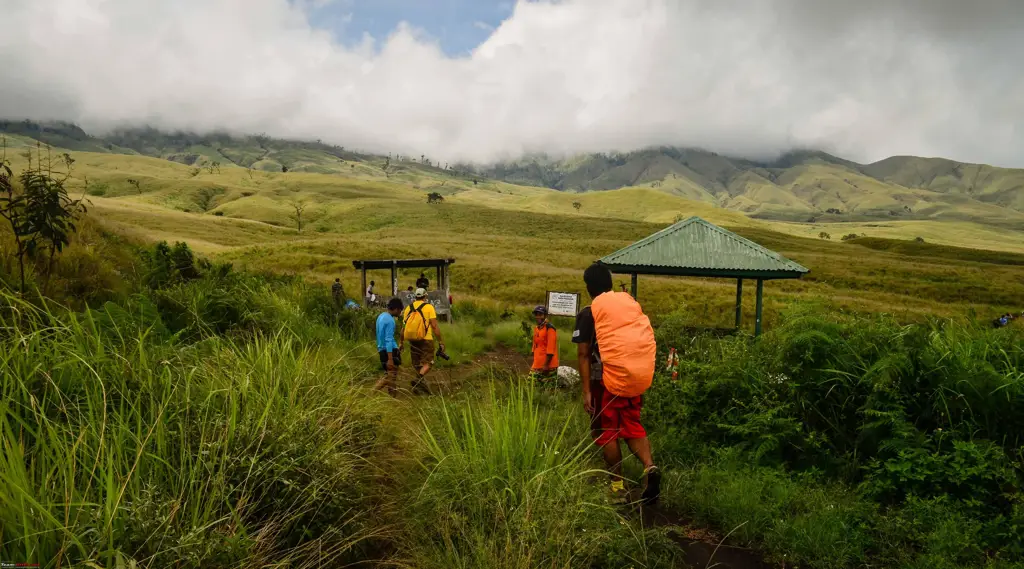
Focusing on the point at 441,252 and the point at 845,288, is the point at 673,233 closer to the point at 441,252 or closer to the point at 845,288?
the point at 845,288

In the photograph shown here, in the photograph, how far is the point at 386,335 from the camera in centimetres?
832

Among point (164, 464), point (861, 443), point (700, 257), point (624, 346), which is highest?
point (700, 257)

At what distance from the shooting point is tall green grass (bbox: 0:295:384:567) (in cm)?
218

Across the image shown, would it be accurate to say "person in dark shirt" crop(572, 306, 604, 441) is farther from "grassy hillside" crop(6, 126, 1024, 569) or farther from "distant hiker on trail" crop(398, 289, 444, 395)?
"distant hiker on trail" crop(398, 289, 444, 395)

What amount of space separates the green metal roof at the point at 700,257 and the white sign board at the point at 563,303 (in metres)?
1.27

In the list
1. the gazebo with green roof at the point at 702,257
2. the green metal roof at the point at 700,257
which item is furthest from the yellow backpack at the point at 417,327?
the green metal roof at the point at 700,257

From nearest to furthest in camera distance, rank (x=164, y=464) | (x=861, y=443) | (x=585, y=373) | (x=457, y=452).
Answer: (x=164, y=464) < (x=457, y=452) < (x=585, y=373) < (x=861, y=443)

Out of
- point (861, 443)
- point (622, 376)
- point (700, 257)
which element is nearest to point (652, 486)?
point (622, 376)

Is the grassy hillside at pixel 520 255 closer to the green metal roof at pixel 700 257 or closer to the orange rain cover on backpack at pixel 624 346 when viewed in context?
the green metal roof at pixel 700 257

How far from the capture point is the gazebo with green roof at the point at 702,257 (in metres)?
13.2

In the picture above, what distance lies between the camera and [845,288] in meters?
39.7

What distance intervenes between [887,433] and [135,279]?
10.1 m

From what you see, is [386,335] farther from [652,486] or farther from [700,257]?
[700,257]

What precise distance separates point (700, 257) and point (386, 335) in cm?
890
